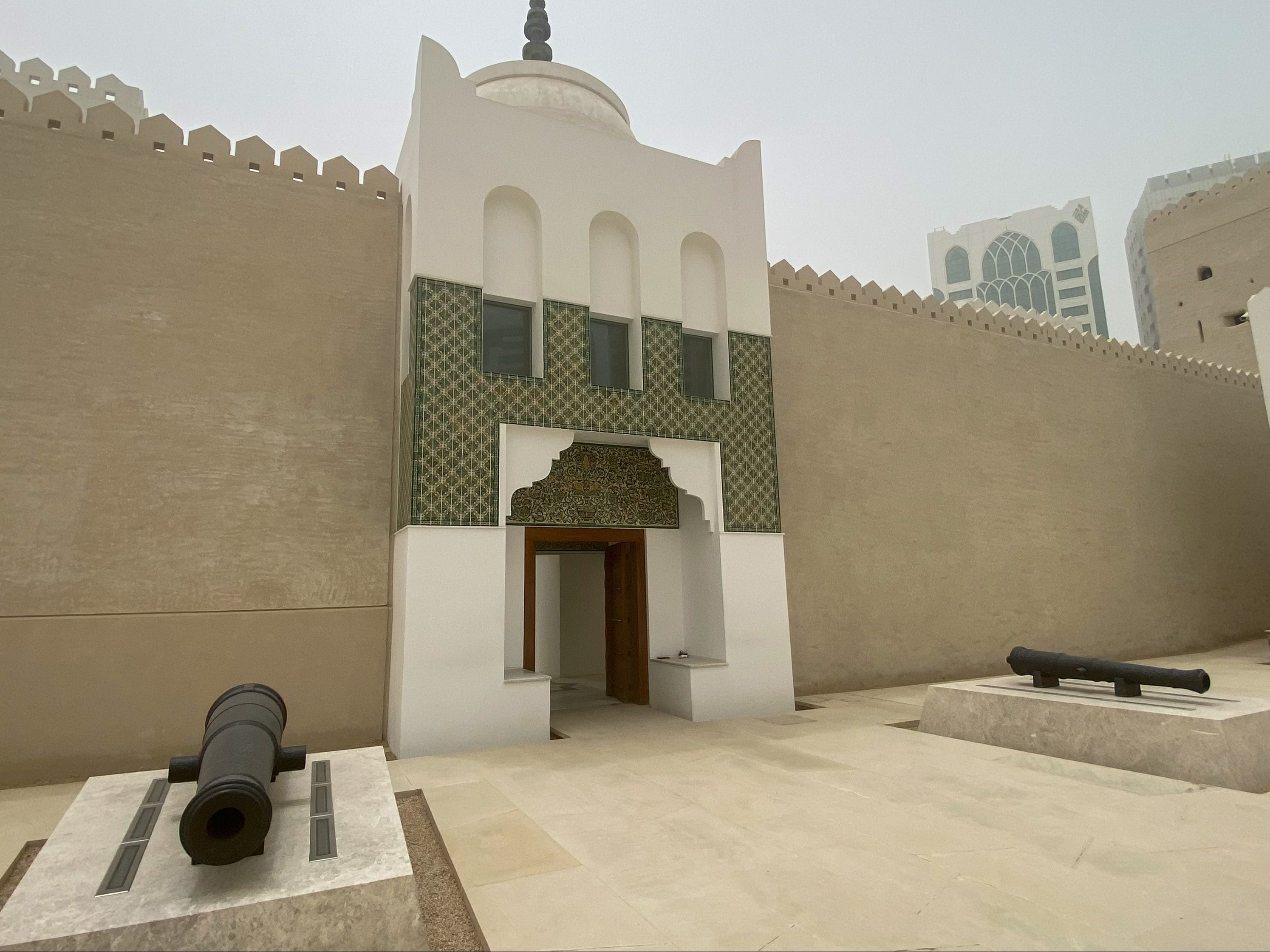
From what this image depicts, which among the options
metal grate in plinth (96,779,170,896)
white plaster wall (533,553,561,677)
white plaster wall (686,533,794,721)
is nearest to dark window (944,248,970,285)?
white plaster wall (533,553,561,677)

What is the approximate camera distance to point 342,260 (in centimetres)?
627

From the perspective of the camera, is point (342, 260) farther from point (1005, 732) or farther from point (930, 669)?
point (930, 669)

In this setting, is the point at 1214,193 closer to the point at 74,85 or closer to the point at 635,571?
the point at 635,571

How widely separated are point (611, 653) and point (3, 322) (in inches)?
223

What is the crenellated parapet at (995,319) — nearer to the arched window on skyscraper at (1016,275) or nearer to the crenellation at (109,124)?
the crenellation at (109,124)

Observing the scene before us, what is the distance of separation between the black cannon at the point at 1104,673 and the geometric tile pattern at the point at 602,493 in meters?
3.17

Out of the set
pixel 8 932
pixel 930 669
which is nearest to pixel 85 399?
pixel 8 932

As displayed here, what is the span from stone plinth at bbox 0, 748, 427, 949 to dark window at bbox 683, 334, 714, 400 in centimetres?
497

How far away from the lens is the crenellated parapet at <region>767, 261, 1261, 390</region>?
28.4 feet

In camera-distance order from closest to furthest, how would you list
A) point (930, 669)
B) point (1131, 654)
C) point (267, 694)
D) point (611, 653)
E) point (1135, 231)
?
1. point (267, 694)
2. point (611, 653)
3. point (930, 669)
4. point (1131, 654)
5. point (1135, 231)

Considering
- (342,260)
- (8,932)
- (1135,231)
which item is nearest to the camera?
(8,932)

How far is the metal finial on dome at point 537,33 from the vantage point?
26.9 ft

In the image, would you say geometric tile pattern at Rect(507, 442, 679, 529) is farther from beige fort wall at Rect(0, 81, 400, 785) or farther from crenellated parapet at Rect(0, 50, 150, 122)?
crenellated parapet at Rect(0, 50, 150, 122)

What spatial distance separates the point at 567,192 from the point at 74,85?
9628mm
